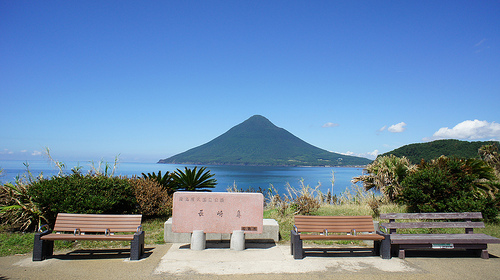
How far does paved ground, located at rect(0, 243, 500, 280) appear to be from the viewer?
504 cm

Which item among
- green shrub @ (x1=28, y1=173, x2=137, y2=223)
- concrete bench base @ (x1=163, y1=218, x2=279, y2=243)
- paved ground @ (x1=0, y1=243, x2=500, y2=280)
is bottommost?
paved ground @ (x1=0, y1=243, x2=500, y2=280)

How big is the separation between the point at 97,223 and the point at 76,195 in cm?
220

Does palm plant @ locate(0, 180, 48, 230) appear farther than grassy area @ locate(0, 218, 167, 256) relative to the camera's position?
Yes

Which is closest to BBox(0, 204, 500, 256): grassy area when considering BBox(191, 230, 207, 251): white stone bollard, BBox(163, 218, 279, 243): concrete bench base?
BBox(163, 218, 279, 243): concrete bench base

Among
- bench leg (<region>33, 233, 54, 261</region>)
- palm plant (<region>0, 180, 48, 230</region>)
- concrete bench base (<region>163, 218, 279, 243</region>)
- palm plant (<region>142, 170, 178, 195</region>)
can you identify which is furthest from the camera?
palm plant (<region>142, 170, 178, 195</region>)

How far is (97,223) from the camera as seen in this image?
6.08 m

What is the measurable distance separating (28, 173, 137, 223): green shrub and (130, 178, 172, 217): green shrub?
0.96 meters

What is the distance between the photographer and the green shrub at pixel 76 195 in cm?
778

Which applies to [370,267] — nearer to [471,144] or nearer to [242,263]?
[242,263]

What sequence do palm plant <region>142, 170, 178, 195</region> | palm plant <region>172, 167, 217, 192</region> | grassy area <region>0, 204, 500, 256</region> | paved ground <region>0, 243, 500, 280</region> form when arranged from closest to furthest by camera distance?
paved ground <region>0, 243, 500, 280</region>, grassy area <region>0, 204, 500, 256</region>, palm plant <region>142, 170, 178, 195</region>, palm plant <region>172, 167, 217, 192</region>

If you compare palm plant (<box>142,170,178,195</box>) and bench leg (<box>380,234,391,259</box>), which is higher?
palm plant (<box>142,170,178,195</box>)

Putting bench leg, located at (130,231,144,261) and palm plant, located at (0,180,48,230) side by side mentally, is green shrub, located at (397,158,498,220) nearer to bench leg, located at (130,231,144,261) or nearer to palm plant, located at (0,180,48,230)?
bench leg, located at (130,231,144,261)

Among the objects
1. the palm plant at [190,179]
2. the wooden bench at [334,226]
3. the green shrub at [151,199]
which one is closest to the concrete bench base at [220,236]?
the wooden bench at [334,226]

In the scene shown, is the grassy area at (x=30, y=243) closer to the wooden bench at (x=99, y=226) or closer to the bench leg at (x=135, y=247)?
the wooden bench at (x=99, y=226)
